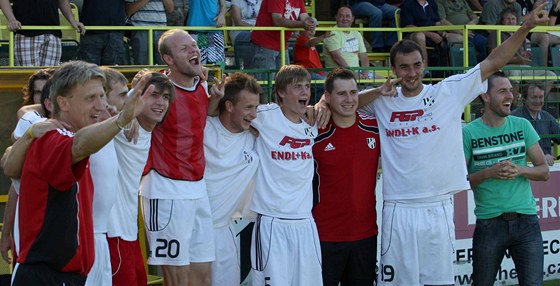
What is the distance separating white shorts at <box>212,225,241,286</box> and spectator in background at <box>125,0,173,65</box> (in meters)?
3.44

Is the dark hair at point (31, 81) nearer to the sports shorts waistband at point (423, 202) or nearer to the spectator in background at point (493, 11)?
the sports shorts waistband at point (423, 202)

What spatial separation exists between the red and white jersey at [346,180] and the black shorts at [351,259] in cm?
6

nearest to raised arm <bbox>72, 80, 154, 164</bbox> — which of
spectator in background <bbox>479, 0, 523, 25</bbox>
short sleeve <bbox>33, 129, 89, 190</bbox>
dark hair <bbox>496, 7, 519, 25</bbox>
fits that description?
short sleeve <bbox>33, 129, 89, 190</bbox>

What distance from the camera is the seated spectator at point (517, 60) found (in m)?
11.1

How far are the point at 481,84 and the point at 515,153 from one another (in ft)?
2.90

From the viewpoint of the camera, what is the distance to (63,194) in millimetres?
5309

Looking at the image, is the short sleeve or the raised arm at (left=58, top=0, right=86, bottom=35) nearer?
the short sleeve

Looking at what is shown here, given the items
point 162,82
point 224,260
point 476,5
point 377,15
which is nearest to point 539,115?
point 377,15

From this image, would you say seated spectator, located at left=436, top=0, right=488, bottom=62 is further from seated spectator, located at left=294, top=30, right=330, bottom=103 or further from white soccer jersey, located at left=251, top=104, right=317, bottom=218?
white soccer jersey, located at left=251, top=104, right=317, bottom=218

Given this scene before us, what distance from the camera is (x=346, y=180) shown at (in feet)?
26.2

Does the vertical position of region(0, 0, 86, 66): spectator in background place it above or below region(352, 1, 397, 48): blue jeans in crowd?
below

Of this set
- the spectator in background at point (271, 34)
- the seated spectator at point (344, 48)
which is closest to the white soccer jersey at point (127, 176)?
the spectator in background at point (271, 34)

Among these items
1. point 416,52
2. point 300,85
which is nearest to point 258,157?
point 300,85

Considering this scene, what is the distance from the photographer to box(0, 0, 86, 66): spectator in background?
10359mm
